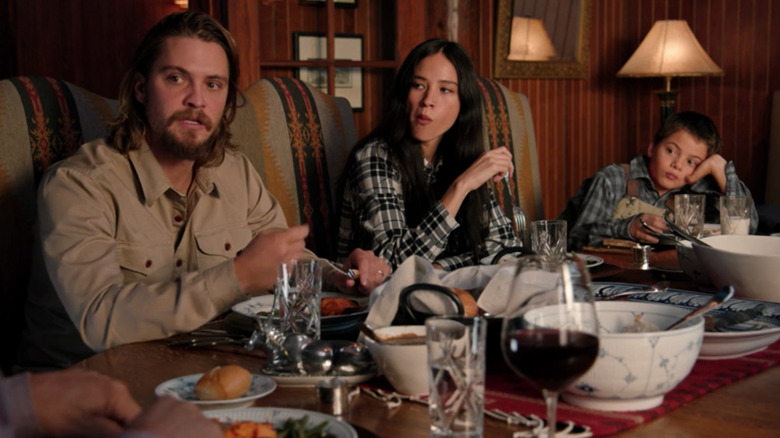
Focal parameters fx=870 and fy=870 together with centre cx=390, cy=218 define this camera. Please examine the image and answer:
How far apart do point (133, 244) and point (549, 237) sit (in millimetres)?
918

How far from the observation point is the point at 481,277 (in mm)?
1403

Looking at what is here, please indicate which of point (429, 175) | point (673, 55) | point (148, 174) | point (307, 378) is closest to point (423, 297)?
point (307, 378)

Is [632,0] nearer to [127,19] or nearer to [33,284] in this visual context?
[127,19]

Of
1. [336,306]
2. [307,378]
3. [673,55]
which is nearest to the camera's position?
[307,378]

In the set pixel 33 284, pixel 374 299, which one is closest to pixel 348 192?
pixel 33 284

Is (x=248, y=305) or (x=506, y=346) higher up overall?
(x=506, y=346)

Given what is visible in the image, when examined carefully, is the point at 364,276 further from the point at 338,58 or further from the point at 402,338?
the point at 338,58

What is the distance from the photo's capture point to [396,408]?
3.34 ft

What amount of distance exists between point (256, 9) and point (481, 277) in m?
2.43

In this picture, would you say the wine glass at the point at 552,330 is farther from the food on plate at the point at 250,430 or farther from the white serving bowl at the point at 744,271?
the white serving bowl at the point at 744,271

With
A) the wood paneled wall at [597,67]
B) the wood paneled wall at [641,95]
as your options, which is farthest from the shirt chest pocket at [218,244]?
the wood paneled wall at [641,95]

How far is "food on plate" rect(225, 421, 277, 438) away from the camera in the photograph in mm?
804

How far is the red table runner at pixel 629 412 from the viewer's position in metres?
0.95

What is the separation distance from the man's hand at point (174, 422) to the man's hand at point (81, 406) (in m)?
0.11
